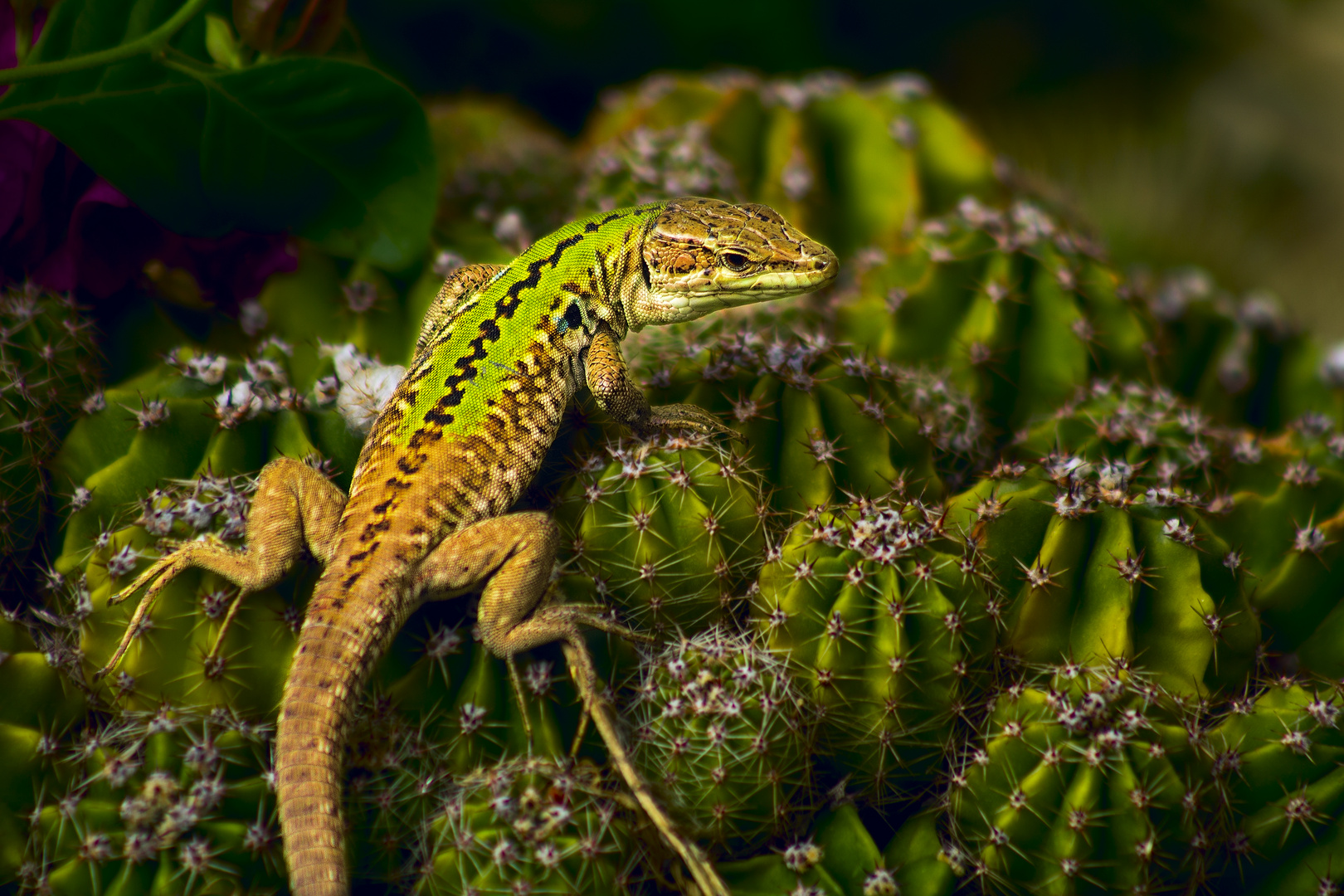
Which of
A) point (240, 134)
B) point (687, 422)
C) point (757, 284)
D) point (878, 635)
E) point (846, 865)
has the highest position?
point (240, 134)

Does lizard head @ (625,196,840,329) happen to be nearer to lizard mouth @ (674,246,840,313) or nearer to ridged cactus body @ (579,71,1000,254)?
lizard mouth @ (674,246,840,313)

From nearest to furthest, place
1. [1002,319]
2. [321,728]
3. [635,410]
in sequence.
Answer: [321,728], [635,410], [1002,319]

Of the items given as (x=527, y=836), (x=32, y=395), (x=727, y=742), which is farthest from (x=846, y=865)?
(x=32, y=395)

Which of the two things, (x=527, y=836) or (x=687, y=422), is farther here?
(x=687, y=422)

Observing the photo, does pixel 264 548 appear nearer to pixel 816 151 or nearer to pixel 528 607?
pixel 528 607

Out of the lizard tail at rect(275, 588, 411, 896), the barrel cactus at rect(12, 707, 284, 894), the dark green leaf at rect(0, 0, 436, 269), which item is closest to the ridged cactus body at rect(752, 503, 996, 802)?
the lizard tail at rect(275, 588, 411, 896)

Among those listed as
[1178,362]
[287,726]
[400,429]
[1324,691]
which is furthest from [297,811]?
[1178,362]

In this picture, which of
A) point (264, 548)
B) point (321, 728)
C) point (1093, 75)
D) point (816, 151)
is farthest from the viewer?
point (1093, 75)
